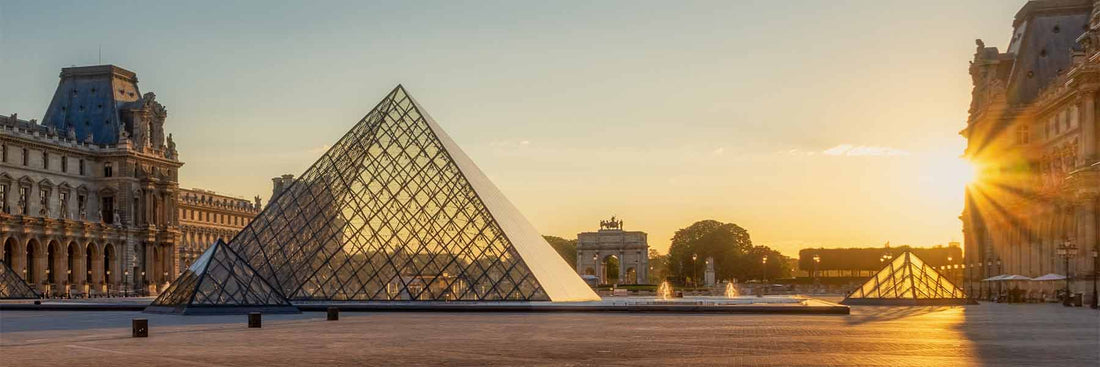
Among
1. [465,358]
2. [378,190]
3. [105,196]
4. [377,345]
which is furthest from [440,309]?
[105,196]

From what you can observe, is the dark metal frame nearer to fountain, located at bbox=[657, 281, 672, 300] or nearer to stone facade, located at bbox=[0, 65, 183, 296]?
fountain, located at bbox=[657, 281, 672, 300]

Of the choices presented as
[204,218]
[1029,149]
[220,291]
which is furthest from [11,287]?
[204,218]

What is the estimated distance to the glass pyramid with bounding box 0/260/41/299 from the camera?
65375 millimetres

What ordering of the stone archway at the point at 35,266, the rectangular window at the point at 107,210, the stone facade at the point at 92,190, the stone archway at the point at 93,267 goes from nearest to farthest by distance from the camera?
the stone archway at the point at 35,266 < the stone facade at the point at 92,190 < the stone archway at the point at 93,267 < the rectangular window at the point at 107,210

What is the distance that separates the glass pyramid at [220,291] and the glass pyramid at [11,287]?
98.2 ft

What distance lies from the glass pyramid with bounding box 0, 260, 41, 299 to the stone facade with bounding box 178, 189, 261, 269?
6105 centimetres

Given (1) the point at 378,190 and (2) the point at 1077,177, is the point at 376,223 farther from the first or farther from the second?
(2) the point at 1077,177

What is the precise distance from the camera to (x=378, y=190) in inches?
1858

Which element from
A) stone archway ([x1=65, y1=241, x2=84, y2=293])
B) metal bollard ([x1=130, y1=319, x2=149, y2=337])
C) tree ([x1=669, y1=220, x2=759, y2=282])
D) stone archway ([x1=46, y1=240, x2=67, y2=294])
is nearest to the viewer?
metal bollard ([x1=130, y1=319, x2=149, y2=337])

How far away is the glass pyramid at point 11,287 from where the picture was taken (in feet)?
214

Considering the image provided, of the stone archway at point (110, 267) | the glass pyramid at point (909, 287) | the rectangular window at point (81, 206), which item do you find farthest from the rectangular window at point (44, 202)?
the glass pyramid at point (909, 287)

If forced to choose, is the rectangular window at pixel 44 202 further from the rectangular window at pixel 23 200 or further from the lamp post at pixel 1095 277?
the lamp post at pixel 1095 277

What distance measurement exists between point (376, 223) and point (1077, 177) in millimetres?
28476

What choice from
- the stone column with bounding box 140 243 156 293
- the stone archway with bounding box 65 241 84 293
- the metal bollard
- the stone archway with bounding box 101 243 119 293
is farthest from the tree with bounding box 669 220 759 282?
the metal bollard
